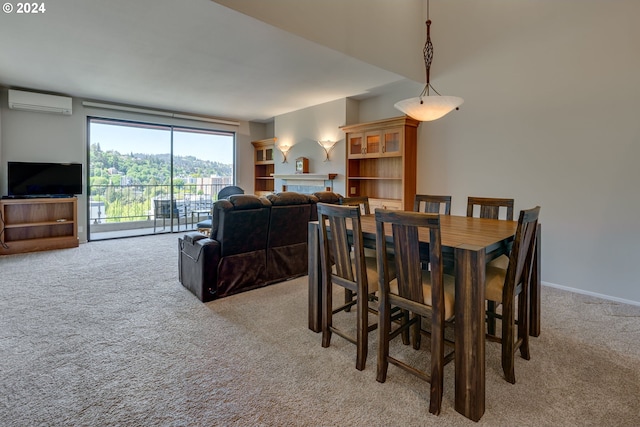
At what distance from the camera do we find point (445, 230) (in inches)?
89.2

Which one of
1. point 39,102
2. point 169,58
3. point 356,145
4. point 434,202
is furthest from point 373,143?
point 39,102

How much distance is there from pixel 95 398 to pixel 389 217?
190 centimetres

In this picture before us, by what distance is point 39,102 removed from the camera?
5.28m

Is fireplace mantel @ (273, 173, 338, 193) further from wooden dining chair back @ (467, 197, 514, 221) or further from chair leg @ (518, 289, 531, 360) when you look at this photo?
chair leg @ (518, 289, 531, 360)

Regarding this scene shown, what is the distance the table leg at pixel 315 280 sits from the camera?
2486 millimetres

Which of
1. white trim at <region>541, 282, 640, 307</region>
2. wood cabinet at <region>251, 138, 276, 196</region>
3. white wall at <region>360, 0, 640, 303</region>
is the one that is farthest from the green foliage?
white trim at <region>541, 282, 640, 307</region>

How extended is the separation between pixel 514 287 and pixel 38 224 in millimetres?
6565

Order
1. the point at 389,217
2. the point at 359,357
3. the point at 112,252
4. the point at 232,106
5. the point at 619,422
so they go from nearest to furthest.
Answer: the point at 619,422 → the point at 389,217 → the point at 359,357 → the point at 112,252 → the point at 232,106

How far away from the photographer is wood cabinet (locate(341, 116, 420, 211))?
474 cm

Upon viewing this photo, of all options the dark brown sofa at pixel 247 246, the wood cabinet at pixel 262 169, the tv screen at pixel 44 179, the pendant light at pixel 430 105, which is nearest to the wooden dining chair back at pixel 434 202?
the pendant light at pixel 430 105

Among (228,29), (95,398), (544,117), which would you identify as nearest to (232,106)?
(228,29)

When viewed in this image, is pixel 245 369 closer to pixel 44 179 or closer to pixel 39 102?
pixel 44 179

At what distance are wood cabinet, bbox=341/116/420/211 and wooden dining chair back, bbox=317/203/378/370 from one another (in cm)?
270

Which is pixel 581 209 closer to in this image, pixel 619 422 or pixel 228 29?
pixel 619 422
